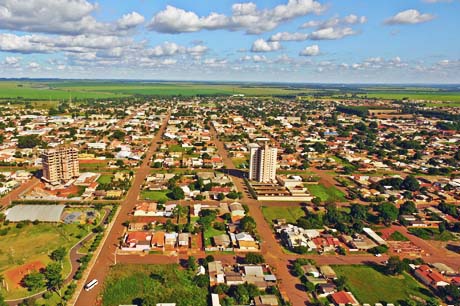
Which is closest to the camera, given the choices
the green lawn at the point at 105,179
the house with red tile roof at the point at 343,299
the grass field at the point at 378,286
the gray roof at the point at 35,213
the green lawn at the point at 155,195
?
the house with red tile roof at the point at 343,299

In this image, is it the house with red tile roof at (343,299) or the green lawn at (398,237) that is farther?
the green lawn at (398,237)

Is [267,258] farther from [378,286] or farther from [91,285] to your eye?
[91,285]

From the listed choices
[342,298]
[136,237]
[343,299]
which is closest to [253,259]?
[342,298]

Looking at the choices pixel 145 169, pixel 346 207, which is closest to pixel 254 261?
pixel 346 207

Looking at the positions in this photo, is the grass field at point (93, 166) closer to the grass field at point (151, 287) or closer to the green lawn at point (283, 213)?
the green lawn at point (283, 213)

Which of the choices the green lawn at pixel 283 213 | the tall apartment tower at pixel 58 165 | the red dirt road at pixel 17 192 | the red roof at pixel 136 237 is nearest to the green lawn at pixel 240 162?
the green lawn at pixel 283 213

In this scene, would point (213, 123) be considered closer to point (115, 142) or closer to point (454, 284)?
point (115, 142)

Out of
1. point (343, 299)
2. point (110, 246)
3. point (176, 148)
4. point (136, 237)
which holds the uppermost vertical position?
point (176, 148)
